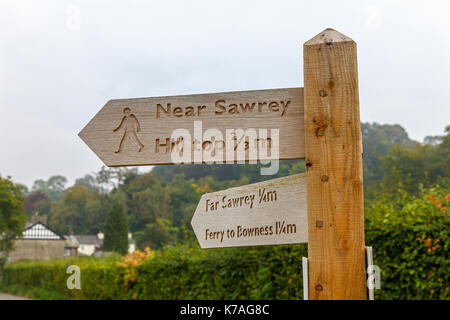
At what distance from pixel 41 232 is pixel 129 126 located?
43.0 meters

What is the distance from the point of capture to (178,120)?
223 cm

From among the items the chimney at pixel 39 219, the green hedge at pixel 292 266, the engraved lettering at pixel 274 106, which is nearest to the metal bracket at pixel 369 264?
the engraved lettering at pixel 274 106

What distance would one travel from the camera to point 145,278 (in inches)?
430

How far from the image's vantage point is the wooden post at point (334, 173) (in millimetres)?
1910

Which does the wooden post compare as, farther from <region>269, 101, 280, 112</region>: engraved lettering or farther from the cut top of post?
<region>269, 101, 280, 112</region>: engraved lettering

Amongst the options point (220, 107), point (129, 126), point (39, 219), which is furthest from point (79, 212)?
point (220, 107)

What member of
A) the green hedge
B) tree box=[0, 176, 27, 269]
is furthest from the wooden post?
tree box=[0, 176, 27, 269]

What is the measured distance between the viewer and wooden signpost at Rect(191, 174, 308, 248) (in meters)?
2.21

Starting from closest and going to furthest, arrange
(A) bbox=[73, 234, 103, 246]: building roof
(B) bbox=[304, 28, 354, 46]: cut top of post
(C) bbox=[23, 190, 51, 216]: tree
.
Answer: (B) bbox=[304, 28, 354, 46]: cut top of post, (C) bbox=[23, 190, 51, 216]: tree, (A) bbox=[73, 234, 103, 246]: building roof

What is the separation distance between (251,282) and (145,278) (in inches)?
155

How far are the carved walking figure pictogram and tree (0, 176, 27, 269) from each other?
2965cm

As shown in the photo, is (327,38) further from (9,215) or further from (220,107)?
(9,215)

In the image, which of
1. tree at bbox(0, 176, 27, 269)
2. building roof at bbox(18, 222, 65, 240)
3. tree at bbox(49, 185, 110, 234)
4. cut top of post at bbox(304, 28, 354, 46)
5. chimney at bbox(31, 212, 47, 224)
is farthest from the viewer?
tree at bbox(49, 185, 110, 234)
